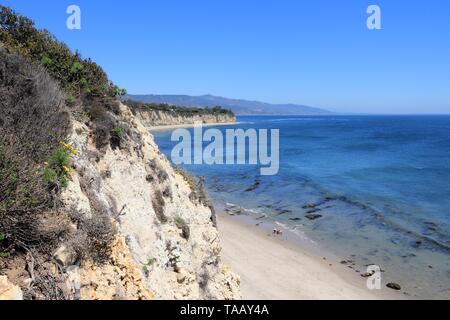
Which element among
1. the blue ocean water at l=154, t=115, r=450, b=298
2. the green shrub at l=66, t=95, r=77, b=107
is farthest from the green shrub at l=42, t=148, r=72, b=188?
the blue ocean water at l=154, t=115, r=450, b=298

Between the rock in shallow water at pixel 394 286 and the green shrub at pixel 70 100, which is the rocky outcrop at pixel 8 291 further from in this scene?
the rock in shallow water at pixel 394 286

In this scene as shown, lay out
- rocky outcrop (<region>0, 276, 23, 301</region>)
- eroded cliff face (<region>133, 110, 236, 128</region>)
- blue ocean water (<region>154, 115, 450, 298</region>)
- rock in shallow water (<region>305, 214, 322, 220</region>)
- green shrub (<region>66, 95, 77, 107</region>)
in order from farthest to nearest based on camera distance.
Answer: eroded cliff face (<region>133, 110, 236, 128</region>), rock in shallow water (<region>305, 214, 322, 220</region>), blue ocean water (<region>154, 115, 450, 298</region>), green shrub (<region>66, 95, 77, 107</region>), rocky outcrop (<region>0, 276, 23, 301</region>)

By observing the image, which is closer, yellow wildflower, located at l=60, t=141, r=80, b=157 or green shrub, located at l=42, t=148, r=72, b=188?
green shrub, located at l=42, t=148, r=72, b=188

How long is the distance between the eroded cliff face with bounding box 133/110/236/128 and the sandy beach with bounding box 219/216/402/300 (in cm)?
10097

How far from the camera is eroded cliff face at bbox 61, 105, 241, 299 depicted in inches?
268

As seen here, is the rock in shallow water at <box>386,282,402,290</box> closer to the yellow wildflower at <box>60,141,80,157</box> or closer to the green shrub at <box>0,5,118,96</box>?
the green shrub at <box>0,5,118,96</box>

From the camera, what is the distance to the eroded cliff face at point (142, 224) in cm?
680

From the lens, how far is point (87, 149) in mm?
9766

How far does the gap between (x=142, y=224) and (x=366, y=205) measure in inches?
999

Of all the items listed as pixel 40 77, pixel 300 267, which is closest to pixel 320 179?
pixel 300 267

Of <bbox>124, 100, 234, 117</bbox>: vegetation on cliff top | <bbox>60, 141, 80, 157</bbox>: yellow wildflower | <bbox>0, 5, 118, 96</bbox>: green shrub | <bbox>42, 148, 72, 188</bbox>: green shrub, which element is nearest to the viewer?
<bbox>42, 148, 72, 188</bbox>: green shrub

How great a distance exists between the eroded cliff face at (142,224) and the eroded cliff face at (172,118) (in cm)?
10912

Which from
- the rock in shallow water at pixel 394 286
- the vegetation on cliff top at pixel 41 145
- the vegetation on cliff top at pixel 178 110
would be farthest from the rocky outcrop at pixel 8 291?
the vegetation on cliff top at pixel 178 110

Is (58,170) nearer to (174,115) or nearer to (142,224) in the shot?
(142,224)
